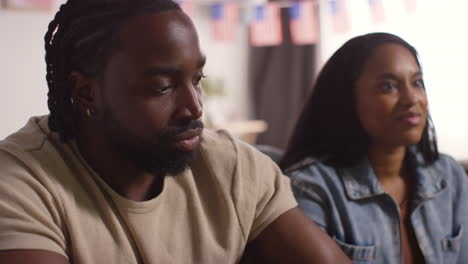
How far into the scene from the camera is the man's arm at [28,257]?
820 mm

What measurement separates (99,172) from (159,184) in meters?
0.12

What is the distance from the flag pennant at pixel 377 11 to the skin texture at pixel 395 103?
80.7 inches

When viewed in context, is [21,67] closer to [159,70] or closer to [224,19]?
[224,19]

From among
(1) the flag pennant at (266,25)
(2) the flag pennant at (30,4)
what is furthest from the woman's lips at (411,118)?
(2) the flag pennant at (30,4)

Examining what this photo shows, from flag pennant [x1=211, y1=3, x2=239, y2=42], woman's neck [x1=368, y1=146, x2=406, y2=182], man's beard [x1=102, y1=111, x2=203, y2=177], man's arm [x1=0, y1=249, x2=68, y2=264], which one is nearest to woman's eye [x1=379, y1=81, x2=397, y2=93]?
woman's neck [x1=368, y1=146, x2=406, y2=182]

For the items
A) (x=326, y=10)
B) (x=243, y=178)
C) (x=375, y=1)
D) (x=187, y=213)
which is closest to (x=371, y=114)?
(x=243, y=178)

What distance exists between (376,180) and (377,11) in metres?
2.21

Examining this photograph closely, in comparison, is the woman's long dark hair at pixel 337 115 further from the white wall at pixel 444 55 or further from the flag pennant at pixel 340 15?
the flag pennant at pixel 340 15

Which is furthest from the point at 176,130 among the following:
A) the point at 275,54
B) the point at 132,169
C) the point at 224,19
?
the point at 275,54

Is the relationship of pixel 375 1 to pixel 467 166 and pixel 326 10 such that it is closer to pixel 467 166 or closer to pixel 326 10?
pixel 326 10

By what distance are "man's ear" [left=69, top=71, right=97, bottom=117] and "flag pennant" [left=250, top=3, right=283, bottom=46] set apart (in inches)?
115

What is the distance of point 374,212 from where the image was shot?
1361 mm

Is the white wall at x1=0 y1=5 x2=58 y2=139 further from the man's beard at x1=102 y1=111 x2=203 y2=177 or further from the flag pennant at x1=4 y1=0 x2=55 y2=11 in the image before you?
the man's beard at x1=102 y1=111 x2=203 y2=177

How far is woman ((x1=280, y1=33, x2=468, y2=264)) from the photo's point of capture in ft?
4.37
